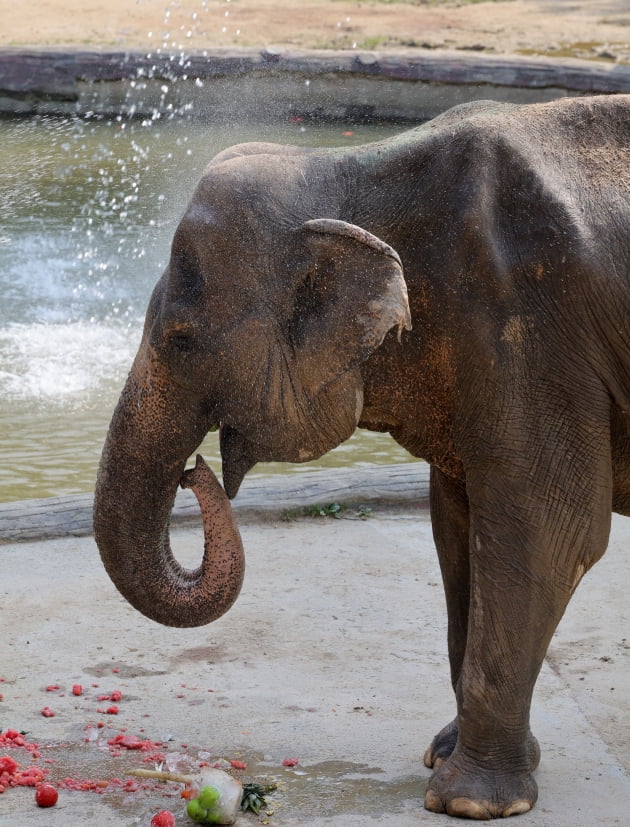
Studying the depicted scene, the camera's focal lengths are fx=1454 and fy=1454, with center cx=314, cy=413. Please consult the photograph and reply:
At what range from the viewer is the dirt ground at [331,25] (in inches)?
619

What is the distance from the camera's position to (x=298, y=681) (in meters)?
4.04

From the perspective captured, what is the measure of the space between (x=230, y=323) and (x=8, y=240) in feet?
22.7

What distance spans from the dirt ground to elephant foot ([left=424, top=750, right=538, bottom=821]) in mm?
12645

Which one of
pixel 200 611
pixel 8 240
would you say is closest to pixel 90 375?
pixel 8 240

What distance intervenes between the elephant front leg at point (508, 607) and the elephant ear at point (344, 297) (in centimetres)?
41

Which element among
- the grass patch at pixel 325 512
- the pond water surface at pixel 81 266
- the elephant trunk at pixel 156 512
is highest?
the elephant trunk at pixel 156 512

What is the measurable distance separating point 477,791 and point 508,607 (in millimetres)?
456

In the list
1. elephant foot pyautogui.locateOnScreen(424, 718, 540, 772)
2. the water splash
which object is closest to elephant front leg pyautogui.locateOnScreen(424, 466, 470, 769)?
elephant foot pyautogui.locateOnScreen(424, 718, 540, 772)

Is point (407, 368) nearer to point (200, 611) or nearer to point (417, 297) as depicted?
point (417, 297)

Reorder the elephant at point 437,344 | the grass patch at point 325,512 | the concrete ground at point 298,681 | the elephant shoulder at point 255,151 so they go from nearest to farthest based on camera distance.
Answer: the elephant at point 437,344 → the elephant shoulder at point 255,151 → the concrete ground at point 298,681 → the grass patch at point 325,512

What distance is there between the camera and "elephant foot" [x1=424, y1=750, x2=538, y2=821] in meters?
3.19

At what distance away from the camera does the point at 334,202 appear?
3.04 metres

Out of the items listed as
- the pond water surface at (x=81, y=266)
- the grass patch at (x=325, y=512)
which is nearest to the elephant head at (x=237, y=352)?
the grass patch at (x=325, y=512)

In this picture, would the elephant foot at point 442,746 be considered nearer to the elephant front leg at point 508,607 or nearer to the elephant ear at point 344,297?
the elephant front leg at point 508,607
